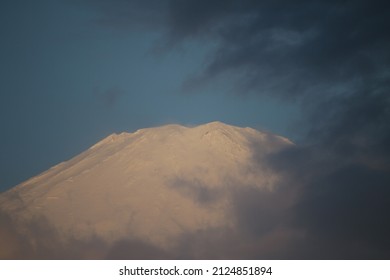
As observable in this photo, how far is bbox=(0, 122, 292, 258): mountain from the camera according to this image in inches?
3578

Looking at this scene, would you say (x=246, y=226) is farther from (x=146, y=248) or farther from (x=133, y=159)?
(x=133, y=159)

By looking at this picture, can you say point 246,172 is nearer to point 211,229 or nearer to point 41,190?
point 211,229

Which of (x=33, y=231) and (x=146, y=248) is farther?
(x=33, y=231)

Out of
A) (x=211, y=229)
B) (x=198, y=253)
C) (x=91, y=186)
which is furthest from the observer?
(x=91, y=186)

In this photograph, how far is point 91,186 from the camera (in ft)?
345

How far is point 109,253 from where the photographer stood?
86.5 m

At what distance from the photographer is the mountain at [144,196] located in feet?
298

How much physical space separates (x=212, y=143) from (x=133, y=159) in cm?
2134

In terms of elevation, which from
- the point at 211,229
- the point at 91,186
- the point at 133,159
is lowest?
the point at 211,229

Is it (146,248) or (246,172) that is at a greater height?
(246,172)

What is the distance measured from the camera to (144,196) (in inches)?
3957

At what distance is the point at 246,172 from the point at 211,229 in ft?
64.6

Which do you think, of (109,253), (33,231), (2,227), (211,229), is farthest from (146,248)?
(2,227)

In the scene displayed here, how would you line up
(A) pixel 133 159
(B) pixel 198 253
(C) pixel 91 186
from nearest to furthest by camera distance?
(B) pixel 198 253 < (C) pixel 91 186 < (A) pixel 133 159
